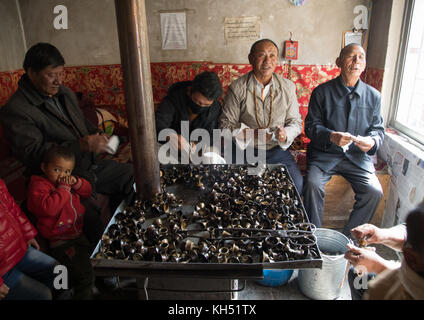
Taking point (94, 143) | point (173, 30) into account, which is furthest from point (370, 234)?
point (173, 30)

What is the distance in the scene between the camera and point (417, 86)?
3.00 m

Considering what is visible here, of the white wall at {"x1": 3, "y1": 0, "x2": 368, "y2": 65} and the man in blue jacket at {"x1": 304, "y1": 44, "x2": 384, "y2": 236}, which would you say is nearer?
the man in blue jacket at {"x1": 304, "y1": 44, "x2": 384, "y2": 236}

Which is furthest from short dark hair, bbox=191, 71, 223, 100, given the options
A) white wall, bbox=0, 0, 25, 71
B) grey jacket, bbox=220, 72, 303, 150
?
white wall, bbox=0, 0, 25, 71

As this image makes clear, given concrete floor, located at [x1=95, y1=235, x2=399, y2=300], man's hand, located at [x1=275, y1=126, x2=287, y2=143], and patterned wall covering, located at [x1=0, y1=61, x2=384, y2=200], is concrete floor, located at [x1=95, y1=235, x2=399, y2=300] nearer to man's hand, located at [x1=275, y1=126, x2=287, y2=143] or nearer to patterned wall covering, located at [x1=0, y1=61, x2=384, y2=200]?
man's hand, located at [x1=275, y1=126, x2=287, y2=143]

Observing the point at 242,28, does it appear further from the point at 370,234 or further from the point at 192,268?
the point at 192,268

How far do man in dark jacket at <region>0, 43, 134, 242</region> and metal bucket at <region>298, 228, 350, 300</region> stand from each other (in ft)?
5.28

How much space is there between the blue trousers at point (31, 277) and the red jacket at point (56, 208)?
19cm

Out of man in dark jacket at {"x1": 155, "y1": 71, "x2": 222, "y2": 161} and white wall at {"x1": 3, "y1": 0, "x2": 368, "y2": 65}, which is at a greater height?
white wall at {"x1": 3, "y1": 0, "x2": 368, "y2": 65}

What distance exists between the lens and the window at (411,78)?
289cm

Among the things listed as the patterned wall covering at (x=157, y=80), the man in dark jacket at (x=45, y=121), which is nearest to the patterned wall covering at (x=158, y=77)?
the patterned wall covering at (x=157, y=80)

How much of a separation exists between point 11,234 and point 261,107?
7.30ft

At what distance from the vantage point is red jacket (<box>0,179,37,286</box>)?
5.50 ft

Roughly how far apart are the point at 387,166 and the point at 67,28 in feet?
13.7

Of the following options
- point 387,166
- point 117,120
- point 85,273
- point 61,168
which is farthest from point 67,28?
point 387,166
